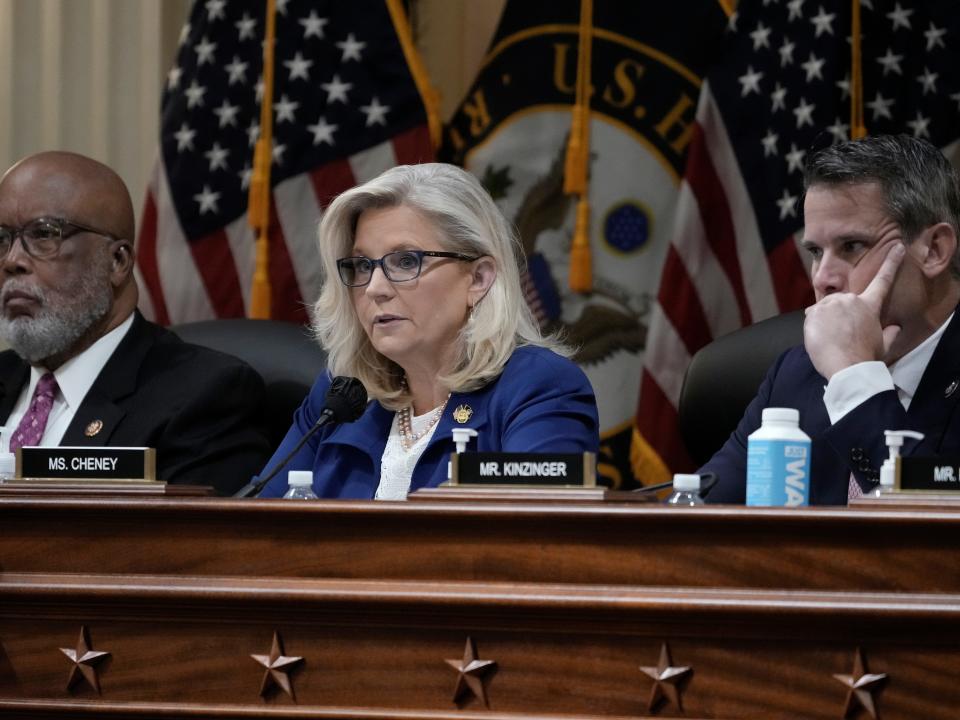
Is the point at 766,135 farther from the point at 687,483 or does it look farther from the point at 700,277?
the point at 687,483

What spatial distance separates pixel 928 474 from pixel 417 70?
9.90 ft

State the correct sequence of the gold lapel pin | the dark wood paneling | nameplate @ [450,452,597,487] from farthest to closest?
the gold lapel pin < nameplate @ [450,452,597,487] < the dark wood paneling

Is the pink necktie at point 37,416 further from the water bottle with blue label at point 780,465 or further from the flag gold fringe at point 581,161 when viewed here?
the water bottle with blue label at point 780,465

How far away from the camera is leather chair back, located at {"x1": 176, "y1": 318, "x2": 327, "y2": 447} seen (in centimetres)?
350

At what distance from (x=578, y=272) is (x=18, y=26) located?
2059 millimetres

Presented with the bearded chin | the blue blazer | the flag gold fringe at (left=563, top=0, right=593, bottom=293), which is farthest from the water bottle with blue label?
the flag gold fringe at (left=563, top=0, right=593, bottom=293)

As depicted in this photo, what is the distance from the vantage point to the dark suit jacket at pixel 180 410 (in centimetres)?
323

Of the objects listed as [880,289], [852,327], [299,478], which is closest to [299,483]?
[299,478]

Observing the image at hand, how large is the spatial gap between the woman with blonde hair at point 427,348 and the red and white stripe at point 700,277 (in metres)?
1.29

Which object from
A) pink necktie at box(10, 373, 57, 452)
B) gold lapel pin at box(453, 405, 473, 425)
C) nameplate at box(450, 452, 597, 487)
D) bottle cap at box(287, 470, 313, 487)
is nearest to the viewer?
nameplate at box(450, 452, 597, 487)

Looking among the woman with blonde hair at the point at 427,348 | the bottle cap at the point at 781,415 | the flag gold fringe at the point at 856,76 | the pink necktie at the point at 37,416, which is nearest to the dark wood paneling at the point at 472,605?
the bottle cap at the point at 781,415

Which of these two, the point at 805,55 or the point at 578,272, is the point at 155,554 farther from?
the point at 805,55

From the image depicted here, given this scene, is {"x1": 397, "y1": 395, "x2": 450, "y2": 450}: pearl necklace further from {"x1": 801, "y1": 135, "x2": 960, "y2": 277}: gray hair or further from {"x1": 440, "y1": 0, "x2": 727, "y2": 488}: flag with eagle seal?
{"x1": 440, "y1": 0, "x2": 727, "y2": 488}: flag with eagle seal

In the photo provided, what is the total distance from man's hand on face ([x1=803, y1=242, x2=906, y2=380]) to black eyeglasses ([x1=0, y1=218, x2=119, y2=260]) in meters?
1.77
